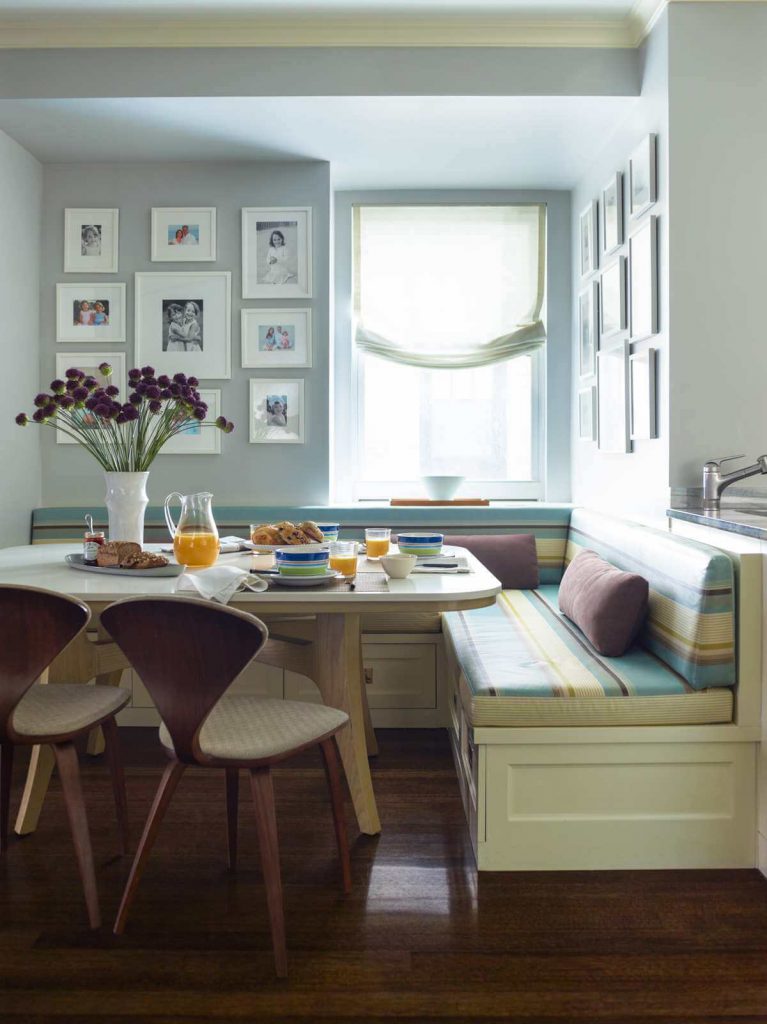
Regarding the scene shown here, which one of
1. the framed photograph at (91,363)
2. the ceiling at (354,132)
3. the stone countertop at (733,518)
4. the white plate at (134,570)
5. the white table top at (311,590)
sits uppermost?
the ceiling at (354,132)

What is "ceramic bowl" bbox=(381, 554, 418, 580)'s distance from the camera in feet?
7.20

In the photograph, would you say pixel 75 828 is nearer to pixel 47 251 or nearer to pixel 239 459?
pixel 239 459

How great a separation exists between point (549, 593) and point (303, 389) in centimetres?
145

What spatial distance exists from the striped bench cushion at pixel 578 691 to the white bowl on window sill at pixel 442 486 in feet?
5.17

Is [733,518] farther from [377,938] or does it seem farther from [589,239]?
[589,239]

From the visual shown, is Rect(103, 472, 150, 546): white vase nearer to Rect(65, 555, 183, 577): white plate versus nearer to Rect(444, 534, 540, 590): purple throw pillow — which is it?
Rect(65, 555, 183, 577): white plate

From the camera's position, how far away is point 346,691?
232 centimetres

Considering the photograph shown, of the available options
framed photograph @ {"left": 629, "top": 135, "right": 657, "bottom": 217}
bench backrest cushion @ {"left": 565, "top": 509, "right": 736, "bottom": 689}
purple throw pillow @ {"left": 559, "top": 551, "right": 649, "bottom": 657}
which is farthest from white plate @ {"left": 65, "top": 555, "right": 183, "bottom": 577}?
framed photograph @ {"left": 629, "top": 135, "right": 657, "bottom": 217}

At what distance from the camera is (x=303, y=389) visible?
13.0 feet

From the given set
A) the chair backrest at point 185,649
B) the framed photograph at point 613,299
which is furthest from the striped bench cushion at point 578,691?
the framed photograph at point 613,299

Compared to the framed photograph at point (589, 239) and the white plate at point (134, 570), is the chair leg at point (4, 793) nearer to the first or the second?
the white plate at point (134, 570)

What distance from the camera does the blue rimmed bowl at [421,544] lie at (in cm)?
259

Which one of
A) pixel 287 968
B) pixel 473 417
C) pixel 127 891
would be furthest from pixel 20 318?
pixel 287 968

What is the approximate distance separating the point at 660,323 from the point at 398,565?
142cm
